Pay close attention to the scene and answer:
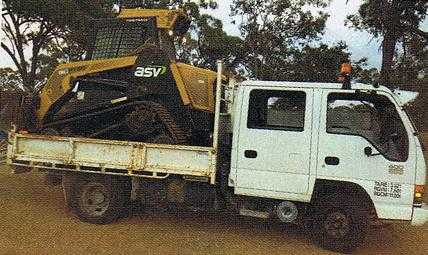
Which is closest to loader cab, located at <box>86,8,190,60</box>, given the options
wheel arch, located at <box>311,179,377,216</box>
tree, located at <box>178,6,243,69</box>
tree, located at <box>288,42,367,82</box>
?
wheel arch, located at <box>311,179,377,216</box>

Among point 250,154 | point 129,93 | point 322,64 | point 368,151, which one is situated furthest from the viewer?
point 322,64

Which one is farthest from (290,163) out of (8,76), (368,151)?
(8,76)

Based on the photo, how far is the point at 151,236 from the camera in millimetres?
6930

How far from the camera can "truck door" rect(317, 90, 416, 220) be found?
6.22 meters

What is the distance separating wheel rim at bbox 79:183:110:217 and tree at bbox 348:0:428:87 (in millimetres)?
10014

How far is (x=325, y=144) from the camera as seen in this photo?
255 inches

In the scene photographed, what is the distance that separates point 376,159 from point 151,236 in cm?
333

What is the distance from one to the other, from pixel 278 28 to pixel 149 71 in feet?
56.8

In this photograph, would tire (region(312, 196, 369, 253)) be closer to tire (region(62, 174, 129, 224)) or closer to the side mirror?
the side mirror

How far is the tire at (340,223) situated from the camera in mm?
6359

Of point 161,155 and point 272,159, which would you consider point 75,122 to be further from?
point 272,159

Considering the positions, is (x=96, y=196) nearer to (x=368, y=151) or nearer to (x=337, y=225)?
(x=337, y=225)

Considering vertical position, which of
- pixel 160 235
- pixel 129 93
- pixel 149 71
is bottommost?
pixel 160 235

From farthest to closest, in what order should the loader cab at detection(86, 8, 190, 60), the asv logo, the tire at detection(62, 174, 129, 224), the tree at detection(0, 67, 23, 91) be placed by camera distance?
the tree at detection(0, 67, 23, 91)
the loader cab at detection(86, 8, 190, 60)
the asv logo
the tire at detection(62, 174, 129, 224)
